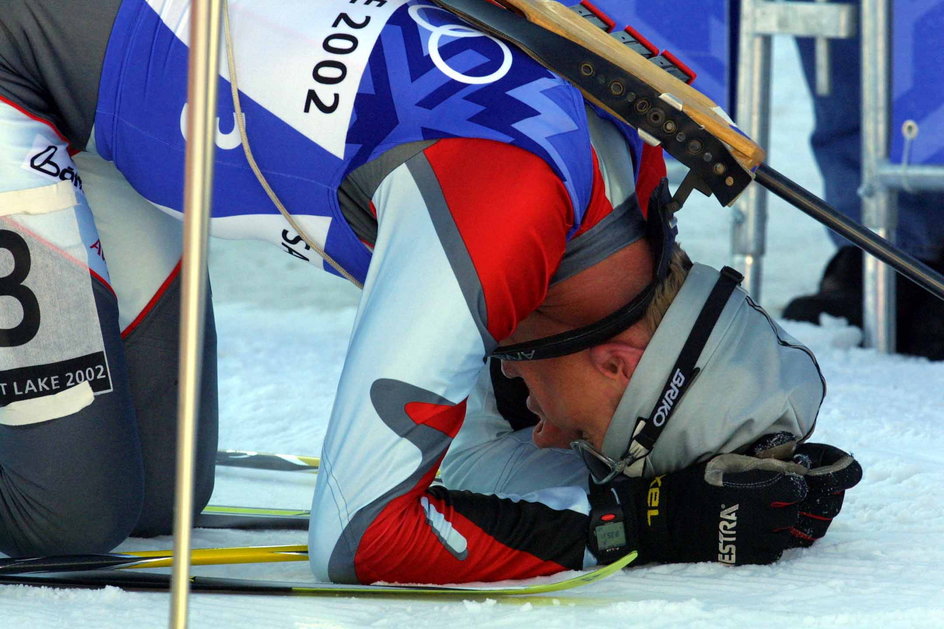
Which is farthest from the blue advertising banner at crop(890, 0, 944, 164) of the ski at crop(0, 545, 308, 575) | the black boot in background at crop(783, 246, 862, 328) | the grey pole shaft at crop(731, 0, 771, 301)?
the ski at crop(0, 545, 308, 575)

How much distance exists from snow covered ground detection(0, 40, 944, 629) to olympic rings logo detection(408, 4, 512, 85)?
561mm

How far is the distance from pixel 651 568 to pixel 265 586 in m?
0.45

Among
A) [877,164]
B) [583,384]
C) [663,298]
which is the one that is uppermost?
[877,164]

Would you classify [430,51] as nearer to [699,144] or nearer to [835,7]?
[699,144]

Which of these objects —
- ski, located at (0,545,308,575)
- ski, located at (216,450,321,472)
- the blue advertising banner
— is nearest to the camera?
ski, located at (0,545,308,575)

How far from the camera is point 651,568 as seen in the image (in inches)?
54.9

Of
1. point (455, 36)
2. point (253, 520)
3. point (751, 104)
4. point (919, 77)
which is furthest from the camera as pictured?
point (751, 104)

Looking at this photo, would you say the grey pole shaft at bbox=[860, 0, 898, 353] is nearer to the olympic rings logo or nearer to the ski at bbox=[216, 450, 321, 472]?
the ski at bbox=[216, 450, 321, 472]

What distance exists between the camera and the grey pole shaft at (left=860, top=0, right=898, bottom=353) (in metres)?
2.59

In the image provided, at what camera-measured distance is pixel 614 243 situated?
4.46ft

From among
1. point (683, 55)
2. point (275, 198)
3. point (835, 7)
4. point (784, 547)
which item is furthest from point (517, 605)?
point (835, 7)

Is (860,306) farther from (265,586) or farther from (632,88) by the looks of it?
(265,586)

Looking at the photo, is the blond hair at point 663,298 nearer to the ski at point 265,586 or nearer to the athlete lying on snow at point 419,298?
the athlete lying on snow at point 419,298

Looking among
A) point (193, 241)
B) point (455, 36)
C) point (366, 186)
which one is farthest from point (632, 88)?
point (193, 241)
